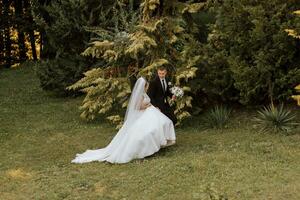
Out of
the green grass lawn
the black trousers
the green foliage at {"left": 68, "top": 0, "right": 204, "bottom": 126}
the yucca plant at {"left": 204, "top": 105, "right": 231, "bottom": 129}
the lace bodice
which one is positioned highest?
the green foliage at {"left": 68, "top": 0, "right": 204, "bottom": 126}

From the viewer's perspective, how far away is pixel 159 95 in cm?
1276

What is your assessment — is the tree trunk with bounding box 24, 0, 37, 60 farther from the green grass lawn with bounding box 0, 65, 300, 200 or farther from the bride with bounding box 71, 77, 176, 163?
the bride with bounding box 71, 77, 176, 163

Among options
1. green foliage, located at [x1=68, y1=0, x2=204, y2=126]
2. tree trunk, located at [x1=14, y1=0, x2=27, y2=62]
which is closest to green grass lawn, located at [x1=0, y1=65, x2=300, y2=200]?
green foliage, located at [x1=68, y1=0, x2=204, y2=126]

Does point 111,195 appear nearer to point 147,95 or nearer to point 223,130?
point 147,95

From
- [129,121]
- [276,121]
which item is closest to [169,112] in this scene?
[129,121]

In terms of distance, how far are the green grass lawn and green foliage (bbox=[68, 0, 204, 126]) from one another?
1.16 metres

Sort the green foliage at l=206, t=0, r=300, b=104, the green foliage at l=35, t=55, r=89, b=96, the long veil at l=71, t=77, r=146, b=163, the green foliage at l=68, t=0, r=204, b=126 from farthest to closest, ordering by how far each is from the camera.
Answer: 1. the green foliage at l=35, t=55, r=89, b=96
2. the green foliage at l=68, t=0, r=204, b=126
3. the green foliage at l=206, t=0, r=300, b=104
4. the long veil at l=71, t=77, r=146, b=163

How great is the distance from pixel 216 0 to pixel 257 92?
2.71 m

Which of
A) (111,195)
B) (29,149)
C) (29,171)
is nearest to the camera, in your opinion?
(111,195)

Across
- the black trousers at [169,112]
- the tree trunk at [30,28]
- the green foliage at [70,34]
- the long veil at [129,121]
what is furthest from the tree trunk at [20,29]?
the long veil at [129,121]

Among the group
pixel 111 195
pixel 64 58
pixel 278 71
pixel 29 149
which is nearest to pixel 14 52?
pixel 64 58

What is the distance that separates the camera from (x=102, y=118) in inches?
645

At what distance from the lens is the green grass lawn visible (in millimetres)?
9719

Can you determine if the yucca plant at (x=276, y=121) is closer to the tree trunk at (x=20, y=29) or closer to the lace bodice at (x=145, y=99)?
the lace bodice at (x=145, y=99)
